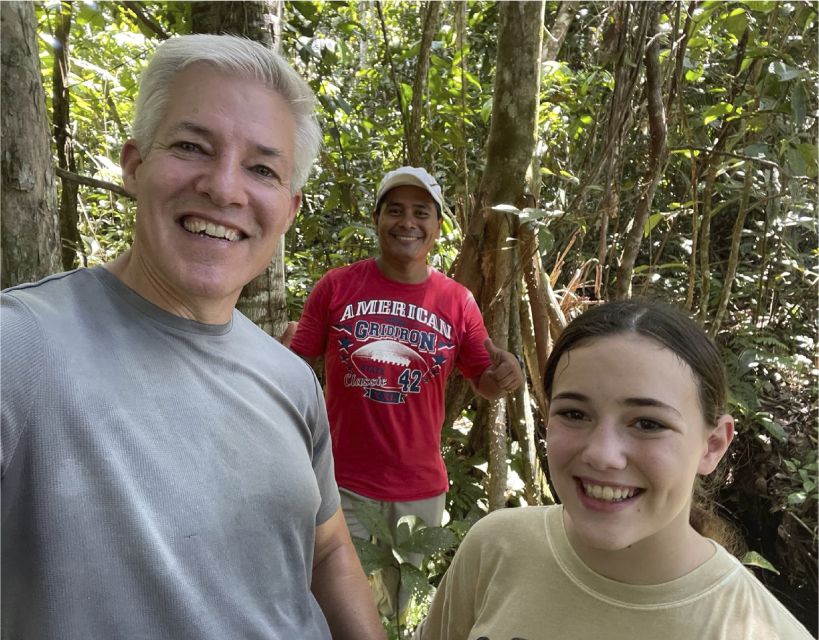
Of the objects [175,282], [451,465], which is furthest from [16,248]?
[451,465]

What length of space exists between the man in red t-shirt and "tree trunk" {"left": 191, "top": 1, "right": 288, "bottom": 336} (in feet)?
0.95

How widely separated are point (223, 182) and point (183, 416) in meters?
0.46

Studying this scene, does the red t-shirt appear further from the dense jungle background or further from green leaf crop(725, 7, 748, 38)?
green leaf crop(725, 7, 748, 38)

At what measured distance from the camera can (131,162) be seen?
4.35 ft

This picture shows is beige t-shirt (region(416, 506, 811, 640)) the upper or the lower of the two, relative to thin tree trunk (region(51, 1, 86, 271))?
lower

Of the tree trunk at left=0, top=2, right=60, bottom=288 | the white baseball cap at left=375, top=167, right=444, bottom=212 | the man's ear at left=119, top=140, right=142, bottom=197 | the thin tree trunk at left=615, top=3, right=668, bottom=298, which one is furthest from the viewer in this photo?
the thin tree trunk at left=615, top=3, right=668, bottom=298

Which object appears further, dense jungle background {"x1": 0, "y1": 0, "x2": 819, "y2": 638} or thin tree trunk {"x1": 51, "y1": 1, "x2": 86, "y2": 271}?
thin tree trunk {"x1": 51, "y1": 1, "x2": 86, "y2": 271}

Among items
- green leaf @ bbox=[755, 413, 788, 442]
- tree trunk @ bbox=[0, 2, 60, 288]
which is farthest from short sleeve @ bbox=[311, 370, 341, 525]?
green leaf @ bbox=[755, 413, 788, 442]

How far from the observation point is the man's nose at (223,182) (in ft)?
4.11

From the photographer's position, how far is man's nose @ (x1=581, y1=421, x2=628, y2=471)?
1.12 meters

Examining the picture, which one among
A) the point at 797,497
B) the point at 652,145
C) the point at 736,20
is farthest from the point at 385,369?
the point at 797,497

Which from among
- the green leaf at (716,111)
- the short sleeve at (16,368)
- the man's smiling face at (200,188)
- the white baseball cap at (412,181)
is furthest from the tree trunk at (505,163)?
the short sleeve at (16,368)

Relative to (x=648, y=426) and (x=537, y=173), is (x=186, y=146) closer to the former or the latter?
(x=648, y=426)

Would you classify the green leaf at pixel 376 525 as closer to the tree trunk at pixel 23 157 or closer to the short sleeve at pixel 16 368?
the tree trunk at pixel 23 157
